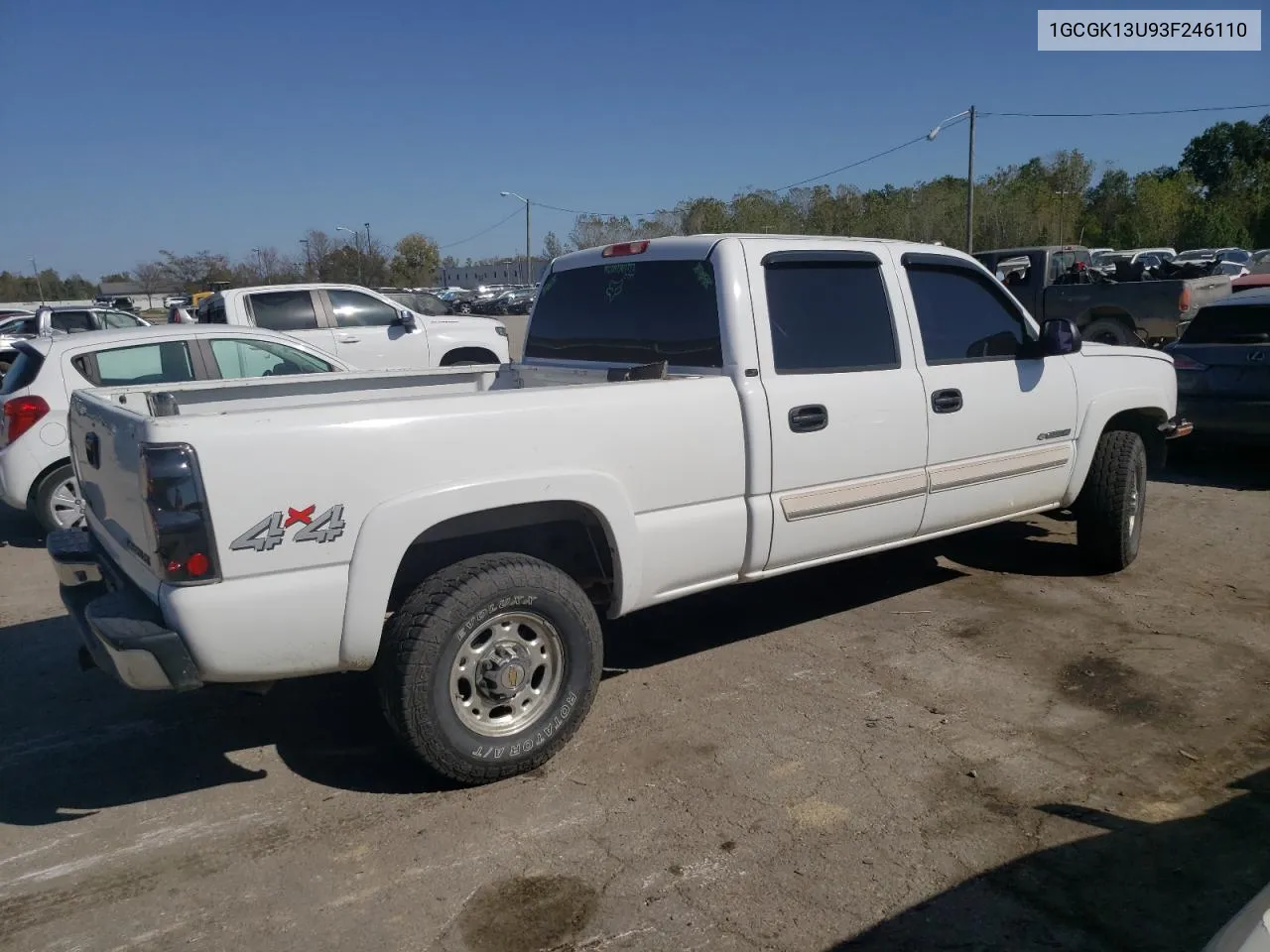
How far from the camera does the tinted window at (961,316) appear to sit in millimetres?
4918

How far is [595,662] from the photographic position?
377 cm

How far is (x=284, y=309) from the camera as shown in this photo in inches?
455

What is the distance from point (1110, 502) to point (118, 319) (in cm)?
1712

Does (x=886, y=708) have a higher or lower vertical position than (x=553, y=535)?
lower

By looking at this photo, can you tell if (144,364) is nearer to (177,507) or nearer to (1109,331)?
(177,507)

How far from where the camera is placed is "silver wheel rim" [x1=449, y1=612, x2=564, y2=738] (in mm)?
3525

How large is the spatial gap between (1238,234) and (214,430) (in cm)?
5923

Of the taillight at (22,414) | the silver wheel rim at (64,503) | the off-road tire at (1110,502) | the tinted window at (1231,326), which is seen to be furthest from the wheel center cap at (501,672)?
the tinted window at (1231,326)

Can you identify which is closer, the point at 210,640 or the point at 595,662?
the point at 210,640

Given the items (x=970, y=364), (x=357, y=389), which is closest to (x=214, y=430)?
(x=357, y=389)

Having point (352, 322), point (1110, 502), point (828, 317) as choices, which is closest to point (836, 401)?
point (828, 317)

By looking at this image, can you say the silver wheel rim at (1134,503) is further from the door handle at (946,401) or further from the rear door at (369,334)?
the rear door at (369,334)

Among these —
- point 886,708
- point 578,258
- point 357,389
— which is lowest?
point 886,708

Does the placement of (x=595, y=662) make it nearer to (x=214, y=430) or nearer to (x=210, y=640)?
(x=210, y=640)
